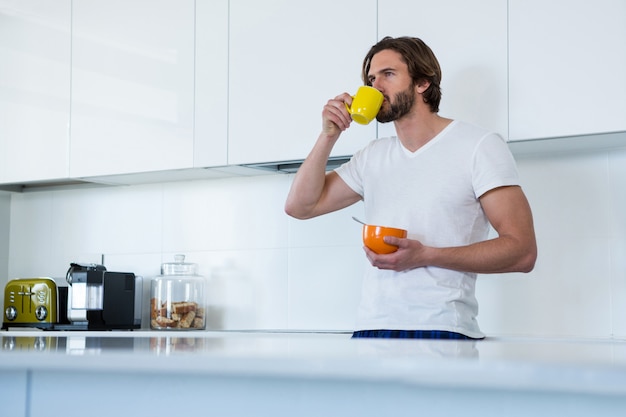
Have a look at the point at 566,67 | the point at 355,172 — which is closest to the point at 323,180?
the point at 355,172

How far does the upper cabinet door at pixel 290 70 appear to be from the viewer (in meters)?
2.53

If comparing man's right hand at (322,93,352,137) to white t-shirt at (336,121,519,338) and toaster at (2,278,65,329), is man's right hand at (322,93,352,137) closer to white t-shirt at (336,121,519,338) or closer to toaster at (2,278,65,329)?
white t-shirt at (336,121,519,338)

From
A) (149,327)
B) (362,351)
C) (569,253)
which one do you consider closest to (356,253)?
(569,253)

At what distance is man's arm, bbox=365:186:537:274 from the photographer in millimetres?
1797

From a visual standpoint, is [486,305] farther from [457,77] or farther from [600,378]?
[600,378]

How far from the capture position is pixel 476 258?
5.95 ft

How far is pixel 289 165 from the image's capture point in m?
2.86

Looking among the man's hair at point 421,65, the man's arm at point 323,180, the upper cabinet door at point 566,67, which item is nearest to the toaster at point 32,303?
the man's arm at point 323,180

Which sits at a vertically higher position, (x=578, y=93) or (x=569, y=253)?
(x=578, y=93)

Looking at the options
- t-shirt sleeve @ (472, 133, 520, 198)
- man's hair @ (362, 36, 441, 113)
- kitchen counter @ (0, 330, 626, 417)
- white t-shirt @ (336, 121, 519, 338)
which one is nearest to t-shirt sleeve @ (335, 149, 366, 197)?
white t-shirt @ (336, 121, 519, 338)

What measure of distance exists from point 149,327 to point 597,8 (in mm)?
1900

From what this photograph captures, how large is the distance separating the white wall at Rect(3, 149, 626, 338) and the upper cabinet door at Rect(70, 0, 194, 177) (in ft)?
0.99

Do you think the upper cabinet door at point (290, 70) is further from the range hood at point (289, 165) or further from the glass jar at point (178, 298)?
the glass jar at point (178, 298)

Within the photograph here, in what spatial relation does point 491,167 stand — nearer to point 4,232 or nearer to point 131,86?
point 131,86
